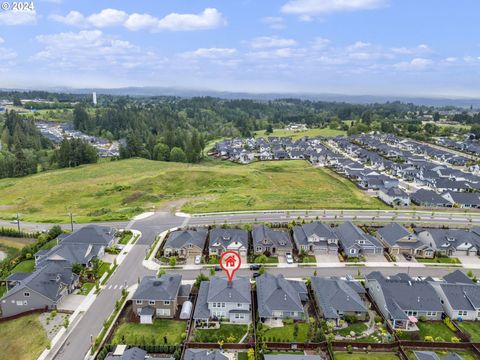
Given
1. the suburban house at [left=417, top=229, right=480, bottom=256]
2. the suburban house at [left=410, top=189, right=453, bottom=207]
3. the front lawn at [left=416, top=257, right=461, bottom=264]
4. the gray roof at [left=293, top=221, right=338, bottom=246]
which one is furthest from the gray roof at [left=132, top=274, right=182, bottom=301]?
the suburban house at [left=410, top=189, right=453, bottom=207]

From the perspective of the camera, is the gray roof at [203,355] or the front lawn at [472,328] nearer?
the gray roof at [203,355]

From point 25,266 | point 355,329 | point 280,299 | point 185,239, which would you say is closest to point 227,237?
point 185,239

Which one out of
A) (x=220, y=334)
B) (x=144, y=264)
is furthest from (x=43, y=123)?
(x=220, y=334)

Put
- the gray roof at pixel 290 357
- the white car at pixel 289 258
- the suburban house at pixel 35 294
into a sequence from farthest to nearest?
the white car at pixel 289 258 < the suburban house at pixel 35 294 < the gray roof at pixel 290 357

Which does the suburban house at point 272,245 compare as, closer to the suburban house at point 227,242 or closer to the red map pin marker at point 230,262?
the suburban house at point 227,242

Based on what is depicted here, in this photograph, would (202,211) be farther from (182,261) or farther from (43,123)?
(43,123)

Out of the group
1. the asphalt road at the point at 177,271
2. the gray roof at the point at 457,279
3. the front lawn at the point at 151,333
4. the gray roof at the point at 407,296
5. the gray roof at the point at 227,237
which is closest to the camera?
the front lawn at the point at 151,333

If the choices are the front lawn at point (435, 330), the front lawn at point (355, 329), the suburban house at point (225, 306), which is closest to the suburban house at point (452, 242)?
the front lawn at point (435, 330)
